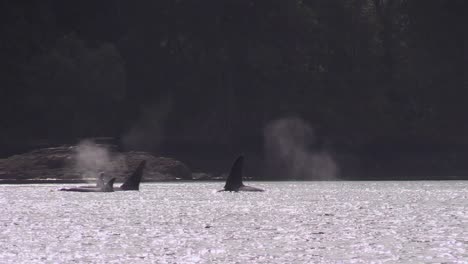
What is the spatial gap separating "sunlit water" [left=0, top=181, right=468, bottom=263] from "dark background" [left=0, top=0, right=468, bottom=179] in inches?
1815

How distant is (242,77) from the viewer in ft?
511

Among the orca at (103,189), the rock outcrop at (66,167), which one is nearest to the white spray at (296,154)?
the rock outcrop at (66,167)

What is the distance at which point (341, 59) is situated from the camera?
522 ft

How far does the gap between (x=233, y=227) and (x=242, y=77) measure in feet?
299

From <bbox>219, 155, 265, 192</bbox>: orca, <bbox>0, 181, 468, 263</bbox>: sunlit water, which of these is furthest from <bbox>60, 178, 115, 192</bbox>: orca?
<bbox>219, 155, 265, 192</bbox>: orca

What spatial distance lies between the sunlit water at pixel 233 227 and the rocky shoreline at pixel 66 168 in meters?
23.1

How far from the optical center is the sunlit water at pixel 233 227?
5169 cm

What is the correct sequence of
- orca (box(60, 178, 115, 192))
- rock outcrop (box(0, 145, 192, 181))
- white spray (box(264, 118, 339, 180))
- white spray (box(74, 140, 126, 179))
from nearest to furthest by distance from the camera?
orca (box(60, 178, 115, 192)), white spray (box(74, 140, 126, 179)), rock outcrop (box(0, 145, 192, 181)), white spray (box(264, 118, 339, 180))

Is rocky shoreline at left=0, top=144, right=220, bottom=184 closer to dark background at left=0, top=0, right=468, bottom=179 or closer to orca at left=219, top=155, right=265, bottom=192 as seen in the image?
dark background at left=0, top=0, right=468, bottom=179

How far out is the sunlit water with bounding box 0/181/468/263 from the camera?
170ft

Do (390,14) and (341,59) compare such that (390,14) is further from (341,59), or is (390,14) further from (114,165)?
(114,165)

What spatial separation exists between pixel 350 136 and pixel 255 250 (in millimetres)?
101836

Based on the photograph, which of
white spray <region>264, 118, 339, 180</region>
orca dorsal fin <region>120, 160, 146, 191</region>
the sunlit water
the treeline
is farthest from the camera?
the treeline

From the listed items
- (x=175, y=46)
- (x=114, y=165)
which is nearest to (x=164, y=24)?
(x=175, y=46)
